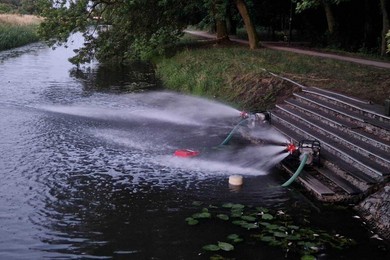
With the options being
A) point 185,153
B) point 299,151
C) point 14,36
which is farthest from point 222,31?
point 14,36

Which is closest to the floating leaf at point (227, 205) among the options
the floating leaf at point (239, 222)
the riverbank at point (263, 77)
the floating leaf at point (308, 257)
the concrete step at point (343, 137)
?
the floating leaf at point (239, 222)

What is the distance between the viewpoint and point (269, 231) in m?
8.26

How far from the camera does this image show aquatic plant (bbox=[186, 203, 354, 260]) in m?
7.70

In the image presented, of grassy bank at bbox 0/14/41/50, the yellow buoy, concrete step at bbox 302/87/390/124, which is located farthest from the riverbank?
grassy bank at bbox 0/14/41/50

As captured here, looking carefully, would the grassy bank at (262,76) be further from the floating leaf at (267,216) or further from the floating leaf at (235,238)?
the floating leaf at (235,238)

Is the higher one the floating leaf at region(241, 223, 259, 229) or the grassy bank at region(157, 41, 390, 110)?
the grassy bank at region(157, 41, 390, 110)

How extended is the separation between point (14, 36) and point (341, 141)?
4252 cm

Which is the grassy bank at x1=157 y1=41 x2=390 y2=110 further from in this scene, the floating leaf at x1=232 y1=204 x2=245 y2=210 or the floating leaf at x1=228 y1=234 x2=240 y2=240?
the floating leaf at x1=228 y1=234 x2=240 y2=240

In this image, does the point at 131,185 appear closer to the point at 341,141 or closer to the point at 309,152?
the point at 309,152

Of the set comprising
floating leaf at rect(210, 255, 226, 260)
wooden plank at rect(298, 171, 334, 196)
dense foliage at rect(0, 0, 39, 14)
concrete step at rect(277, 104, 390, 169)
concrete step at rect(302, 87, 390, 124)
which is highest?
dense foliage at rect(0, 0, 39, 14)

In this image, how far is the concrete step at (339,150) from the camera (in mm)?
9680

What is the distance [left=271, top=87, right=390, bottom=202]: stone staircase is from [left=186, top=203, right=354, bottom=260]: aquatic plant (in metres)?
1.50

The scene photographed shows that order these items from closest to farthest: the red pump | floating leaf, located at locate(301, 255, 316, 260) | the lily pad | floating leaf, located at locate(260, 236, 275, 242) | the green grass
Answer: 1. floating leaf, located at locate(301, 255, 316, 260)
2. floating leaf, located at locate(260, 236, 275, 242)
3. the lily pad
4. the red pump
5. the green grass

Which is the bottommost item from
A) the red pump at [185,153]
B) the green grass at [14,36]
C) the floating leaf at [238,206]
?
the floating leaf at [238,206]
